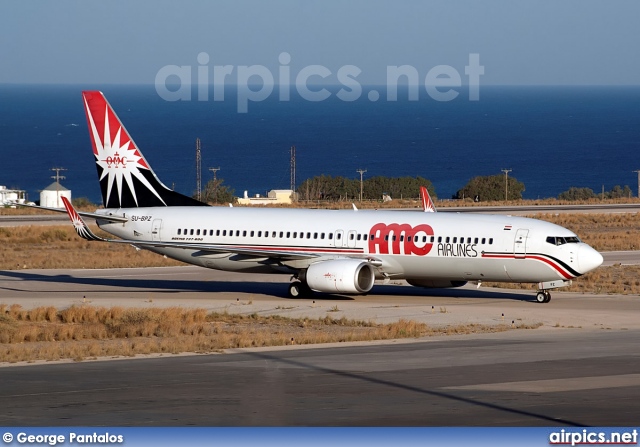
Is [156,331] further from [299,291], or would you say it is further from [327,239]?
[327,239]

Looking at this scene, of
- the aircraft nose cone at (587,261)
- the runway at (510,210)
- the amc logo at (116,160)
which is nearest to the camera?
the aircraft nose cone at (587,261)

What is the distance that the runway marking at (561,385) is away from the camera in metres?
23.6

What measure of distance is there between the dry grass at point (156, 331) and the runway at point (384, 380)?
130 cm

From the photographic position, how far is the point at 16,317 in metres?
38.4

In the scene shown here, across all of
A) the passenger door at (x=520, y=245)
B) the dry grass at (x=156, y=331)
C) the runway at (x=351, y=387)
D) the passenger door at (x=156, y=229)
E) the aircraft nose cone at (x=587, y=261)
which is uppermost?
the passenger door at (x=156, y=229)

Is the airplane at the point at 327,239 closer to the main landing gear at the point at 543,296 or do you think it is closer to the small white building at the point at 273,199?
the main landing gear at the point at 543,296

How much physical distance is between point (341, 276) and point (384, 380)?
1722cm

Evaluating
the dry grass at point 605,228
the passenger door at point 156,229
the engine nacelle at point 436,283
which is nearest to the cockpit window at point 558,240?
the engine nacelle at point 436,283

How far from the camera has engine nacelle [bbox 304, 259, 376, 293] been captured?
42031 mm

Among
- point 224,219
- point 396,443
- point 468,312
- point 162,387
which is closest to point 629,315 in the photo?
point 468,312

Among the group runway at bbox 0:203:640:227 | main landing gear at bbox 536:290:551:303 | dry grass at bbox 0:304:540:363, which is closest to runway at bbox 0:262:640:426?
main landing gear at bbox 536:290:551:303

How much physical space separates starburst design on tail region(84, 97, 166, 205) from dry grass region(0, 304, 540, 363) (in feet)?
32.2

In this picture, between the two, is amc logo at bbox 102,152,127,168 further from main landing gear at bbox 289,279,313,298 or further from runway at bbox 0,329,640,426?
runway at bbox 0,329,640,426

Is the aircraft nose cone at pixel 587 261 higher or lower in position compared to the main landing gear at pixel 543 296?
higher
